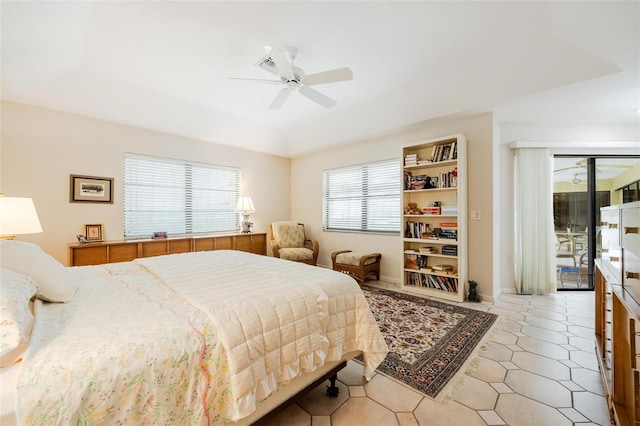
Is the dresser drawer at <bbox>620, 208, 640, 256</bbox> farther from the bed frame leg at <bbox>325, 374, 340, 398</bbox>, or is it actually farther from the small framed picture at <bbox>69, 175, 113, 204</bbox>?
the small framed picture at <bbox>69, 175, 113, 204</bbox>

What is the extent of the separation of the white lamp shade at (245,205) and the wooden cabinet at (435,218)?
9.12ft

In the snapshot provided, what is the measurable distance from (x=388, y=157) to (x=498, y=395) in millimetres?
3566

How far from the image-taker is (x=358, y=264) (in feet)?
A: 13.9

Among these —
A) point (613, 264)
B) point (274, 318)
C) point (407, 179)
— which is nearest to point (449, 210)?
point (407, 179)

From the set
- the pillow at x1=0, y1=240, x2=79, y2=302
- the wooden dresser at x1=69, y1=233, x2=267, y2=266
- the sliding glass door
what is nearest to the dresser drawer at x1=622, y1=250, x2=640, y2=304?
the pillow at x1=0, y1=240, x2=79, y2=302

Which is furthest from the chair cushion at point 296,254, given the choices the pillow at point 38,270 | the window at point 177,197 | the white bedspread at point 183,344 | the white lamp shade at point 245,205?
the pillow at point 38,270

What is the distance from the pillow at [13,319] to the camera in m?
0.81

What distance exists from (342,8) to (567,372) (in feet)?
11.3

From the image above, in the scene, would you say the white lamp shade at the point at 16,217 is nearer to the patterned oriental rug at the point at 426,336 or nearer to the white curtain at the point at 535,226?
the patterned oriental rug at the point at 426,336

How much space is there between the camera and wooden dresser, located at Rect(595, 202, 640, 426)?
1097 mm

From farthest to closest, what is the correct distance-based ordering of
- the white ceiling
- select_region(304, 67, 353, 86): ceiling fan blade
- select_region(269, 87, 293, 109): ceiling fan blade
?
1. select_region(269, 87, 293, 109): ceiling fan blade
2. select_region(304, 67, 353, 86): ceiling fan blade
3. the white ceiling

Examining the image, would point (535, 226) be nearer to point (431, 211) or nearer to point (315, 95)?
point (431, 211)

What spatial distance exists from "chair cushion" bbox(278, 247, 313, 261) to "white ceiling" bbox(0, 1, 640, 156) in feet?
8.27

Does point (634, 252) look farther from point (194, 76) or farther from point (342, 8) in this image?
point (194, 76)
